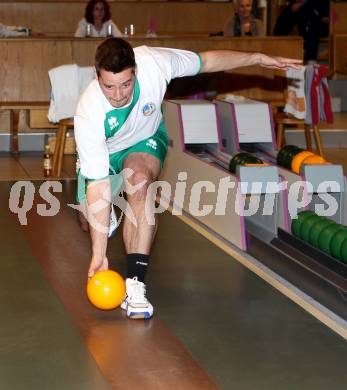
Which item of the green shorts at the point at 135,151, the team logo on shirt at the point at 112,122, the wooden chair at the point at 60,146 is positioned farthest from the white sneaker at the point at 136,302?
the wooden chair at the point at 60,146

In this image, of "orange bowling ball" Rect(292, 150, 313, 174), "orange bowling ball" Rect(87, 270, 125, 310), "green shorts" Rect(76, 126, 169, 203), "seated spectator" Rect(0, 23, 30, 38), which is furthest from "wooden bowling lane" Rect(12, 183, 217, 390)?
"seated spectator" Rect(0, 23, 30, 38)

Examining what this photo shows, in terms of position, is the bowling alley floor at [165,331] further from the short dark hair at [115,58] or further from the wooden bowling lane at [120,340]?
the short dark hair at [115,58]

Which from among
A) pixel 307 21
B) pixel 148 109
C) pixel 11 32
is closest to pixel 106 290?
pixel 148 109

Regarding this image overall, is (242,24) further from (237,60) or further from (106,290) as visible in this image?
(106,290)

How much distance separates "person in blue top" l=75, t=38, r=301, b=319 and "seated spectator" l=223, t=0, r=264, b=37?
4.39 meters

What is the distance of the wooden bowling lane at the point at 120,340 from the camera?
3221mm

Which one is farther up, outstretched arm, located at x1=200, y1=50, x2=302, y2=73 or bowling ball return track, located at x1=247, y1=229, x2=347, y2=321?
outstretched arm, located at x1=200, y1=50, x2=302, y2=73

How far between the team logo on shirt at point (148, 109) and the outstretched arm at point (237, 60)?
37 centimetres

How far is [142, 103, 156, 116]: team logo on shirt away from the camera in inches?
152

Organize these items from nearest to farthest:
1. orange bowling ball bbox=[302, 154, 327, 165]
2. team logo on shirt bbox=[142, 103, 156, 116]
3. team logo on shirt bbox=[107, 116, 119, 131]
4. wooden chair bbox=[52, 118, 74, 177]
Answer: team logo on shirt bbox=[107, 116, 119, 131], team logo on shirt bbox=[142, 103, 156, 116], orange bowling ball bbox=[302, 154, 327, 165], wooden chair bbox=[52, 118, 74, 177]

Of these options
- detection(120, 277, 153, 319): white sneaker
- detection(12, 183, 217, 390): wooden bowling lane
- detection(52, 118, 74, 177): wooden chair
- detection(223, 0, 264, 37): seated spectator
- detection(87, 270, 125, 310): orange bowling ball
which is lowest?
detection(12, 183, 217, 390): wooden bowling lane

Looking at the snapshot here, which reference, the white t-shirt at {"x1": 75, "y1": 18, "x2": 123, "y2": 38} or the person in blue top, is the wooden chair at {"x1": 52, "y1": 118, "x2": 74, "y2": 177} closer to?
the white t-shirt at {"x1": 75, "y1": 18, "x2": 123, "y2": 38}

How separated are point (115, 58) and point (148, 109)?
42cm

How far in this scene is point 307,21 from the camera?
10.3 metres
